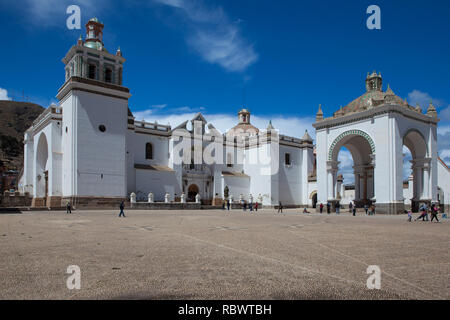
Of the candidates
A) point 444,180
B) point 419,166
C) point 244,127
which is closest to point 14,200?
point 244,127

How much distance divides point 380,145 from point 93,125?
20348 millimetres

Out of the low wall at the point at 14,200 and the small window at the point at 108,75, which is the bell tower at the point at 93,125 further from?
the low wall at the point at 14,200

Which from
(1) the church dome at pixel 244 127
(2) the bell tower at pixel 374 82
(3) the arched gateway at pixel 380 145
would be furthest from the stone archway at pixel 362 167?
(1) the church dome at pixel 244 127

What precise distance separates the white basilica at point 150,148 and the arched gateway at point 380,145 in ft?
0.22

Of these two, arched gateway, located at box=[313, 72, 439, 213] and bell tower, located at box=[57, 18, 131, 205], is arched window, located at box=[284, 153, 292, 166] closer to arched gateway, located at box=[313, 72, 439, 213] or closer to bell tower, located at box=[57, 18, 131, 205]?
arched gateway, located at box=[313, 72, 439, 213]

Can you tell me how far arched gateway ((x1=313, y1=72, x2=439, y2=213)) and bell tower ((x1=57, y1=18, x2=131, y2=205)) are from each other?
15570 millimetres

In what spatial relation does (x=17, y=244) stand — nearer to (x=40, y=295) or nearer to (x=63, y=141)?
(x=40, y=295)

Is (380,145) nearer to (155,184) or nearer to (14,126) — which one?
(155,184)

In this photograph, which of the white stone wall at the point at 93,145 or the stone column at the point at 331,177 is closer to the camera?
the white stone wall at the point at 93,145

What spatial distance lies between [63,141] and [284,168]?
2210 cm

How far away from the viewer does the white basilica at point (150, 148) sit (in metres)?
25.5

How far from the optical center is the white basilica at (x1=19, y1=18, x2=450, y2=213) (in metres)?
25.5
